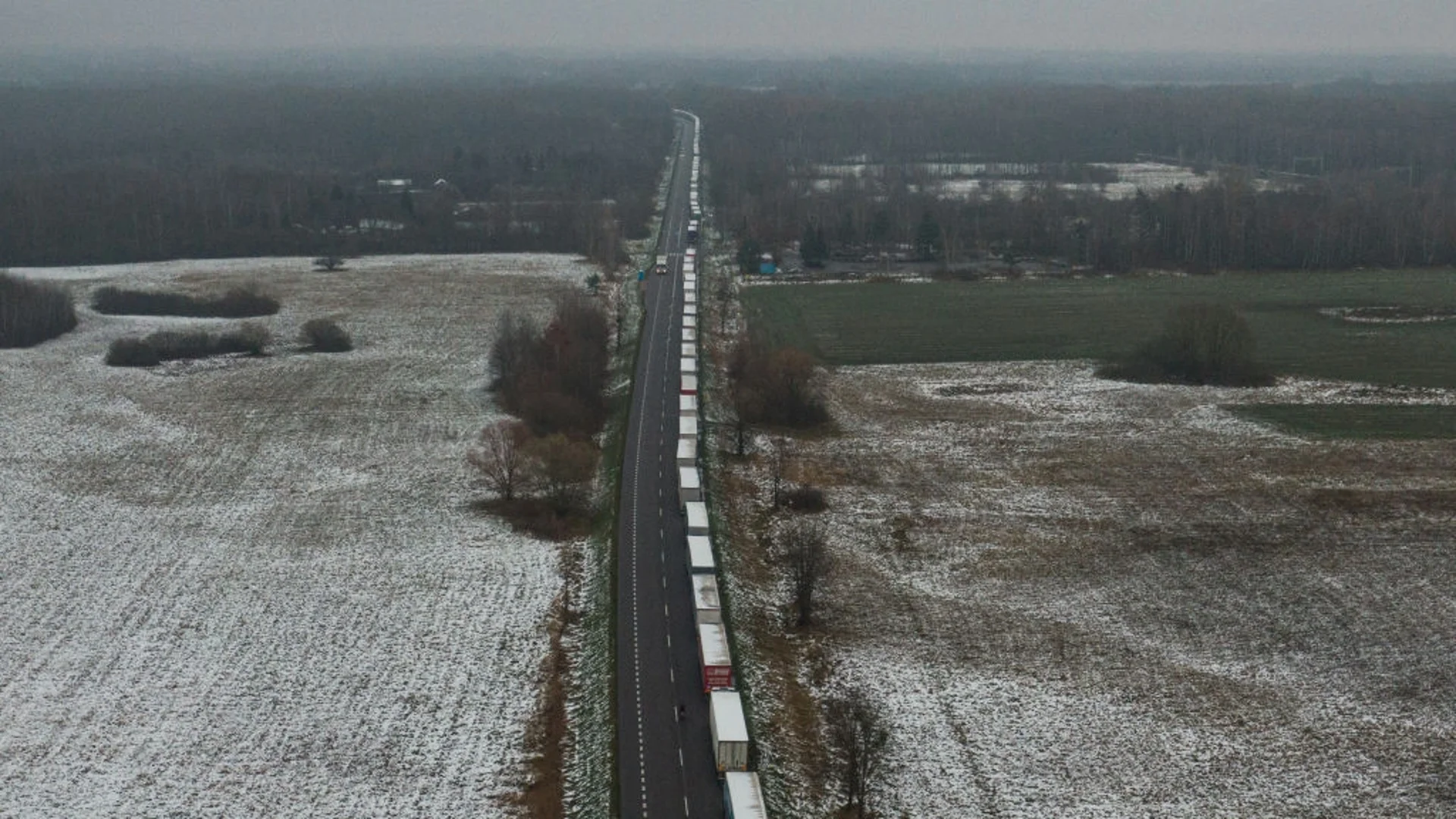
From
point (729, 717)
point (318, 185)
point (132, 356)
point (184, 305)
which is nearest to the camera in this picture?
point (729, 717)

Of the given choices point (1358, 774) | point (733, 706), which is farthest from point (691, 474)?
point (1358, 774)

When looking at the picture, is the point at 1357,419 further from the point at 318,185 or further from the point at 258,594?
the point at 318,185

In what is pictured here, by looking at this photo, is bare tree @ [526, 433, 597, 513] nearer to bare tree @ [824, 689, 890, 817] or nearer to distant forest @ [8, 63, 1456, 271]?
bare tree @ [824, 689, 890, 817]

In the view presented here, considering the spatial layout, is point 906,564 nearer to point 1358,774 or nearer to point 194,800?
point 1358,774

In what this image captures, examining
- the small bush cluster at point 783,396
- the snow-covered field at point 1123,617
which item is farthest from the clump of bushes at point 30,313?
the snow-covered field at point 1123,617

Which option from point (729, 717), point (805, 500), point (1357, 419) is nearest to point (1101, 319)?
point (1357, 419)

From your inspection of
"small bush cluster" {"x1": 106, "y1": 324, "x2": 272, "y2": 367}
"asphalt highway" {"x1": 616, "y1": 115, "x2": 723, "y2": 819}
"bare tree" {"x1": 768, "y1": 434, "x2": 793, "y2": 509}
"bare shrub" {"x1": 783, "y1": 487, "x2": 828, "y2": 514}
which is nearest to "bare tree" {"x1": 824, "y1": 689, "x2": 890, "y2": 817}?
"asphalt highway" {"x1": 616, "y1": 115, "x2": 723, "y2": 819}
